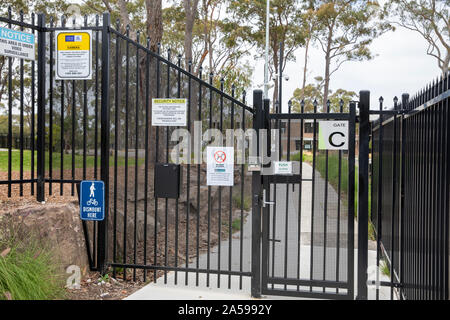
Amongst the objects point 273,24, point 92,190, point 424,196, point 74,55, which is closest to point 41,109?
point 74,55

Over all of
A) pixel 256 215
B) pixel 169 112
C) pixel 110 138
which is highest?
pixel 169 112

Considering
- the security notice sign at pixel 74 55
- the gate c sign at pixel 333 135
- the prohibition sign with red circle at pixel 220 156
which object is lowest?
the prohibition sign with red circle at pixel 220 156

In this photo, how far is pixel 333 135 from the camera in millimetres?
4648

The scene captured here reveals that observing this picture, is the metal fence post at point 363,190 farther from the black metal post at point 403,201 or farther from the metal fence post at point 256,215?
the metal fence post at point 256,215

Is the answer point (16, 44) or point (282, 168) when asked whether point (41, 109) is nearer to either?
point (16, 44)

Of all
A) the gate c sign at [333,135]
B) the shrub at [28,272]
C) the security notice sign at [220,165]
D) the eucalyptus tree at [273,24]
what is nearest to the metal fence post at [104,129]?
the shrub at [28,272]

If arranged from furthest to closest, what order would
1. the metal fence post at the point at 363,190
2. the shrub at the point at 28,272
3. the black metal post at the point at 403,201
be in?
the black metal post at the point at 403,201 < the metal fence post at the point at 363,190 < the shrub at the point at 28,272

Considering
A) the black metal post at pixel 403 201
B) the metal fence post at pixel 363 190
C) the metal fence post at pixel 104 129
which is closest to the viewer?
the metal fence post at pixel 363 190

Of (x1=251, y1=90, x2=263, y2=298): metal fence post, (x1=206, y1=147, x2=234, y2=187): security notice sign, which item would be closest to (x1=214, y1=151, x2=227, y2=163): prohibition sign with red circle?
(x1=206, y1=147, x2=234, y2=187): security notice sign

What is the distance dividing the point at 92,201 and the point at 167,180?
92 centimetres

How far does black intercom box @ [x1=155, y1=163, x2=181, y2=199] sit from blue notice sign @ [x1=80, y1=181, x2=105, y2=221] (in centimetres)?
66

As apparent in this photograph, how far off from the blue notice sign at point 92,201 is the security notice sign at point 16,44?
1703mm

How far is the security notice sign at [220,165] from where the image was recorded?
4906 mm

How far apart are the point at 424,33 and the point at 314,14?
7418 millimetres
